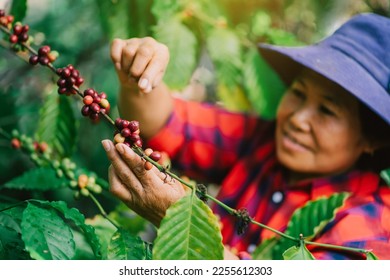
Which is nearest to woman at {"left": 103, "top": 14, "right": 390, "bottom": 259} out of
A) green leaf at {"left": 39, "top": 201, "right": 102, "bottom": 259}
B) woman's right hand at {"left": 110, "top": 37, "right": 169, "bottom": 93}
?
woman's right hand at {"left": 110, "top": 37, "right": 169, "bottom": 93}

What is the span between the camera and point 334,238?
3.49ft

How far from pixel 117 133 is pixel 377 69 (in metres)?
0.66

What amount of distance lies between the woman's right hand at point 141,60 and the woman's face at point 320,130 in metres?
0.39

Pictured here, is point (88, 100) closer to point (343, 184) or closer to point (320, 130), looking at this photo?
point (320, 130)

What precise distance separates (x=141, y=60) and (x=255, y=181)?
0.55 metres

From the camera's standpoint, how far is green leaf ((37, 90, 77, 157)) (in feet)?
3.69

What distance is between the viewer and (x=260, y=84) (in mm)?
1527

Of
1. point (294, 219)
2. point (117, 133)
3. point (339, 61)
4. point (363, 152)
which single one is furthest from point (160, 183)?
point (363, 152)

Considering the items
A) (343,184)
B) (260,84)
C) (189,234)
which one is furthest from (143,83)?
(260,84)

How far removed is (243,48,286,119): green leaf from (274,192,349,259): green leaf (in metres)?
0.54

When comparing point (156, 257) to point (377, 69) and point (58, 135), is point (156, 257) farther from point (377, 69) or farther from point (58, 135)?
point (377, 69)

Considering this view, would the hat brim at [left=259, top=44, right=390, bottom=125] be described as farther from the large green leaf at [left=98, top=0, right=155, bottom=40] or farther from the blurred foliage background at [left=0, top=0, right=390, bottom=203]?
the large green leaf at [left=98, top=0, right=155, bottom=40]

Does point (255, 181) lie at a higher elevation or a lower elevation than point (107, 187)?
higher

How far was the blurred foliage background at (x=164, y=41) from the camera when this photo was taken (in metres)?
1.39
